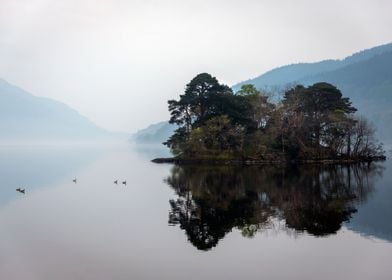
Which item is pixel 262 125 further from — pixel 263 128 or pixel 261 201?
pixel 261 201

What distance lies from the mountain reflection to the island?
17577 millimetres

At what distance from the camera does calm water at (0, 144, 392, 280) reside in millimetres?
20281

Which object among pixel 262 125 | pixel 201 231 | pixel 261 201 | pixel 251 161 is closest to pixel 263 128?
pixel 262 125

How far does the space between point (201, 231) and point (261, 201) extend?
11854 mm

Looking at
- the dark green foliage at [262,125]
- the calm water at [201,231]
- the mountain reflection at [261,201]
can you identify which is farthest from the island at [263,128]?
the calm water at [201,231]

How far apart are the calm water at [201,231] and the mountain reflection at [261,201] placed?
95 mm

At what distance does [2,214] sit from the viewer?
34.6 m

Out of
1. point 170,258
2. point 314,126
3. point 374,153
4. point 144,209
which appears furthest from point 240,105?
point 170,258

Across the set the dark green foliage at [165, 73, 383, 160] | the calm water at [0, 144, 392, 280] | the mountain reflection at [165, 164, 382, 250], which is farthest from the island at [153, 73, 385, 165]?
the calm water at [0, 144, 392, 280]

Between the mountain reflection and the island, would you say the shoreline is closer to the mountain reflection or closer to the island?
the island

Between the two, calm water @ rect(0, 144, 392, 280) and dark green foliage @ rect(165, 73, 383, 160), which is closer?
calm water @ rect(0, 144, 392, 280)

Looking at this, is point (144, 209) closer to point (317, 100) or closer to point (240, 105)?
point (240, 105)

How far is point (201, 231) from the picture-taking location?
2722cm

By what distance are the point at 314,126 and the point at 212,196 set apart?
1771 inches
